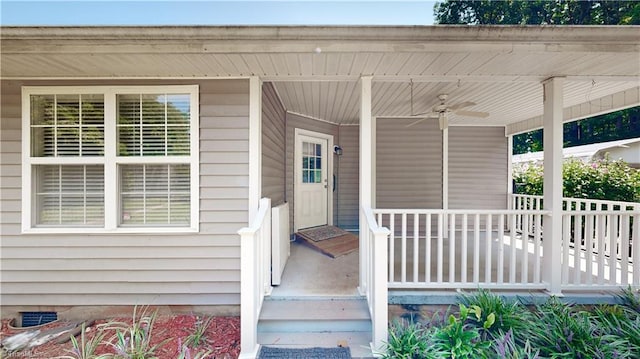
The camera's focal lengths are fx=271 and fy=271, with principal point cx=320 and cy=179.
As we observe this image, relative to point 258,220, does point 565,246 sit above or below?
below

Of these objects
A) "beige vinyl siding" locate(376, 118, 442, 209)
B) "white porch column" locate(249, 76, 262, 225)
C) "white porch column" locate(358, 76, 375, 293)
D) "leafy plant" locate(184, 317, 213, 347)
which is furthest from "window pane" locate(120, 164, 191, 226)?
"beige vinyl siding" locate(376, 118, 442, 209)

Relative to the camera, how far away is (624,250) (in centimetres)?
283

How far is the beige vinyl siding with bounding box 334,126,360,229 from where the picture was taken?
18.5ft

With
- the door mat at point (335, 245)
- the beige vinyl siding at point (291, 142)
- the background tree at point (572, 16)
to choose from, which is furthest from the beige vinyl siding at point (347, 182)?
the background tree at point (572, 16)

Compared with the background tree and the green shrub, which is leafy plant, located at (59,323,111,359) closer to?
the green shrub

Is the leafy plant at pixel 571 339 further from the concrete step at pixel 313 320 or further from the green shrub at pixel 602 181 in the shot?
the green shrub at pixel 602 181

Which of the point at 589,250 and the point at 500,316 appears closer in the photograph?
the point at 500,316

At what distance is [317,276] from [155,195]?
6.44 ft

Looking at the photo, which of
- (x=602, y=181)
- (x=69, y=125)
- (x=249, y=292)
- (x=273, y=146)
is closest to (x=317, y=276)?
(x=249, y=292)

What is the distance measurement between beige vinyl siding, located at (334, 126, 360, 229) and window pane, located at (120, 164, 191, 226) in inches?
130

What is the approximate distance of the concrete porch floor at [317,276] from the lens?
9.01 ft

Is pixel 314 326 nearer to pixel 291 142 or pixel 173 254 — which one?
pixel 173 254

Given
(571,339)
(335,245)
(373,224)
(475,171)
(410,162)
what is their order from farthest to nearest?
(475,171) < (410,162) < (335,245) < (373,224) < (571,339)

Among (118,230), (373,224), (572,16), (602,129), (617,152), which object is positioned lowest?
(118,230)
